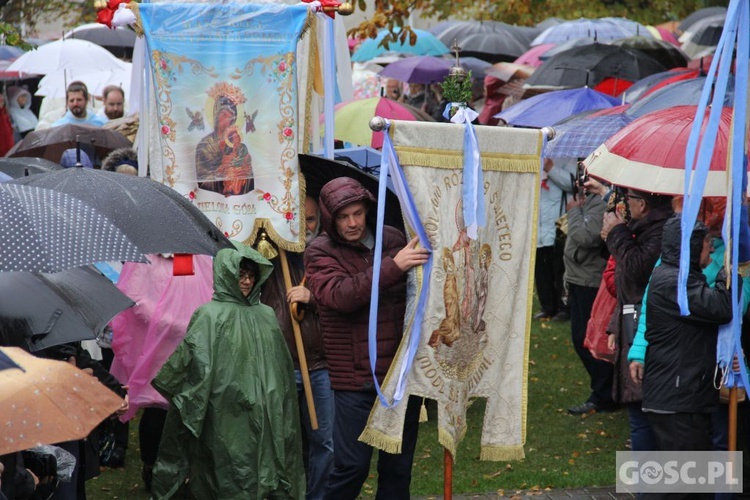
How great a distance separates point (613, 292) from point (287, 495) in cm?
275

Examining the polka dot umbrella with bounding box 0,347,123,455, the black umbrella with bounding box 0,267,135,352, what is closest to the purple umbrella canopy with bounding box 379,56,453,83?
the black umbrella with bounding box 0,267,135,352

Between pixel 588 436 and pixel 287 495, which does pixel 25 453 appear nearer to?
pixel 287 495

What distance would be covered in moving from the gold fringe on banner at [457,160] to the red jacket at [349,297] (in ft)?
2.09

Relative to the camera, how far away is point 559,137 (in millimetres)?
9406

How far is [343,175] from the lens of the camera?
7.37 m

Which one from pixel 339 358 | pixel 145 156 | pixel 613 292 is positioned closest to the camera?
pixel 339 358

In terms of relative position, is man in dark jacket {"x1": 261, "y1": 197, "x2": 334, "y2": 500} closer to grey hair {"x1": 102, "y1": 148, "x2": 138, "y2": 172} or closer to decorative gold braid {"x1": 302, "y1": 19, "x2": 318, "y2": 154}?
decorative gold braid {"x1": 302, "y1": 19, "x2": 318, "y2": 154}

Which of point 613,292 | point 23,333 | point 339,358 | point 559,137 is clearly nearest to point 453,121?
point 339,358

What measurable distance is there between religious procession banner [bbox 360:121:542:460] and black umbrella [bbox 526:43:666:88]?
7.61m

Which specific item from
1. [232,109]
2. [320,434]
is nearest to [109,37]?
[232,109]

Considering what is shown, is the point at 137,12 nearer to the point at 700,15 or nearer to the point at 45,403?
the point at 45,403

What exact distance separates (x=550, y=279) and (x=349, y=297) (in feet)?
24.7

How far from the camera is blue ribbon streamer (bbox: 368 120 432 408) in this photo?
5664 millimetres

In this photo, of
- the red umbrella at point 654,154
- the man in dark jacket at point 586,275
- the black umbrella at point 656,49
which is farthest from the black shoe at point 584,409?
the black umbrella at point 656,49
